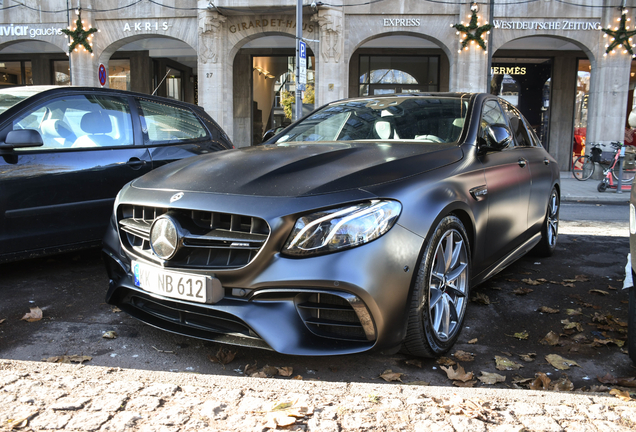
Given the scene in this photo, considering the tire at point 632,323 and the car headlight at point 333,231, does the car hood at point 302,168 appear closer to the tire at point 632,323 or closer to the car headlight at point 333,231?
the car headlight at point 333,231

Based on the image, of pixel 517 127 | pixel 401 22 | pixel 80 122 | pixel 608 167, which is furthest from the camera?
pixel 401 22

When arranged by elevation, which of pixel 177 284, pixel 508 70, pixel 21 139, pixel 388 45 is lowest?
pixel 177 284

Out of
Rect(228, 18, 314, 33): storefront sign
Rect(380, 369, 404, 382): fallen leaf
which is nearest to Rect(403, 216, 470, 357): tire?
Rect(380, 369, 404, 382): fallen leaf

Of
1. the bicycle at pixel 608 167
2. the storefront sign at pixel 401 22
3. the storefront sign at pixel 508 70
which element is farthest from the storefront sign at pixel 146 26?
the bicycle at pixel 608 167

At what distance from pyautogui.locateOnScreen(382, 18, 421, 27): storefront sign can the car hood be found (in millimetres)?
15226

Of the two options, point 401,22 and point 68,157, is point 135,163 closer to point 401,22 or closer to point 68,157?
point 68,157

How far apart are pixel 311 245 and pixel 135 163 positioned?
289 cm

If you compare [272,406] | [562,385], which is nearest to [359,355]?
[272,406]

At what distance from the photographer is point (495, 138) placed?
11.8 feet

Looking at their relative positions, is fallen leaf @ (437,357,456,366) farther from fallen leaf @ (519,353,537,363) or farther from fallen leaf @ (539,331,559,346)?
fallen leaf @ (539,331,559,346)

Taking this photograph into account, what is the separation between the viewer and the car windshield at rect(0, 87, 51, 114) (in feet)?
14.1

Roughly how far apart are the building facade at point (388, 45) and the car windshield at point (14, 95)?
11.1 metres

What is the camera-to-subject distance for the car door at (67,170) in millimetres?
4062

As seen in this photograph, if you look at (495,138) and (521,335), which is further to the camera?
(495,138)
